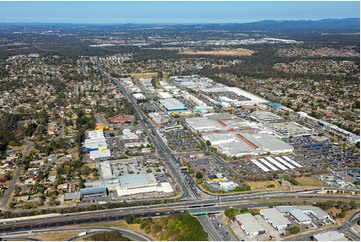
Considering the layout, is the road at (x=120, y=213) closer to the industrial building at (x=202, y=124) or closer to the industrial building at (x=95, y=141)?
the industrial building at (x=95, y=141)

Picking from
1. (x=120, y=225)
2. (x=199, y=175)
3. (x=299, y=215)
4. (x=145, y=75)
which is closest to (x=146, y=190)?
(x=120, y=225)

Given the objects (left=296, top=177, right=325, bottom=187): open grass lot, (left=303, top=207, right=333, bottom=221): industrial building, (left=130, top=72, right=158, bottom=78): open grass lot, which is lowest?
(left=130, top=72, right=158, bottom=78): open grass lot

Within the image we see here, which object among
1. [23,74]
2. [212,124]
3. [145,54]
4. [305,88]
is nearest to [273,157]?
[212,124]

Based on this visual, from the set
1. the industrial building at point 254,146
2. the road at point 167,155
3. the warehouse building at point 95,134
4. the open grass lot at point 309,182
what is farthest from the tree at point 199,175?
the warehouse building at point 95,134

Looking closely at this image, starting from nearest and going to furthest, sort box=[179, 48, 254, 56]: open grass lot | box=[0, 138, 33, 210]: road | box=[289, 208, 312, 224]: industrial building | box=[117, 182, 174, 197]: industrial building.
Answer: box=[289, 208, 312, 224]: industrial building → box=[0, 138, 33, 210]: road → box=[117, 182, 174, 197]: industrial building → box=[179, 48, 254, 56]: open grass lot

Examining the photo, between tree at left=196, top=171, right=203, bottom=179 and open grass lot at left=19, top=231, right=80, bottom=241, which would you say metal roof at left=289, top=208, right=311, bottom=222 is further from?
open grass lot at left=19, top=231, right=80, bottom=241

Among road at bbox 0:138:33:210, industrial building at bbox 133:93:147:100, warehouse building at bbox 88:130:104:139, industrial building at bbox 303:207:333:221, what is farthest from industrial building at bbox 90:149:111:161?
industrial building at bbox 133:93:147:100
